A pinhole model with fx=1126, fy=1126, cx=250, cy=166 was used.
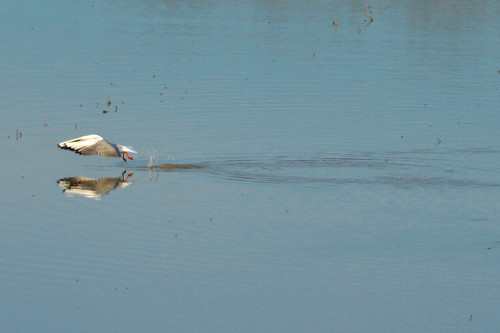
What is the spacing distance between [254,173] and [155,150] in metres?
2.43

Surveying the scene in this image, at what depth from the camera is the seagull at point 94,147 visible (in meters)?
20.0

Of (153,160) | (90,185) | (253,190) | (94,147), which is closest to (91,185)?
(90,185)

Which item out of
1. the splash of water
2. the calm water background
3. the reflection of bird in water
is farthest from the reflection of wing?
the splash of water

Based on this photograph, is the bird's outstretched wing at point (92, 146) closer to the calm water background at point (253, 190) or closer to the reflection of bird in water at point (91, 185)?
the calm water background at point (253, 190)

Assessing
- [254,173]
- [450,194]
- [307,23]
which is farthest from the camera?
[307,23]

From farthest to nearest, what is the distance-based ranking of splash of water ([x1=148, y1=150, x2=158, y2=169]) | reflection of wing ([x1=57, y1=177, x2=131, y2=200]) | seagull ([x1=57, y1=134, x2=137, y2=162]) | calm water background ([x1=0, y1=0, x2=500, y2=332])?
splash of water ([x1=148, y1=150, x2=158, y2=169])
seagull ([x1=57, y1=134, x2=137, y2=162])
reflection of wing ([x1=57, y1=177, x2=131, y2=200])
calm water background ([x1=0, y1=0, x2=500, y2=332])

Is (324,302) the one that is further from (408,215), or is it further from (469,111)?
(469,111)

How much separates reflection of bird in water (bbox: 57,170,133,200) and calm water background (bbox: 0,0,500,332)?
294 mm

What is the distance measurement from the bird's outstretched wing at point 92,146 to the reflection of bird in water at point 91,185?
61 centimetres

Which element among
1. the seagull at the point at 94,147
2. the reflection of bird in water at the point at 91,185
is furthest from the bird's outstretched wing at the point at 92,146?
the reflection of bird in water at the point at 91,185

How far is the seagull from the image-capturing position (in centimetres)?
2000

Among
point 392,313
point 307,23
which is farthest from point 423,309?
point 307,23

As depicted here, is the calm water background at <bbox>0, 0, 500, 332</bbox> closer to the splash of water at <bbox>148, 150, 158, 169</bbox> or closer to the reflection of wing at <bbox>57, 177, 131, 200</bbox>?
the splash of water at <bbox>148, 150, 158, 169</bbox>

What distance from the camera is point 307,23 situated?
152ft
